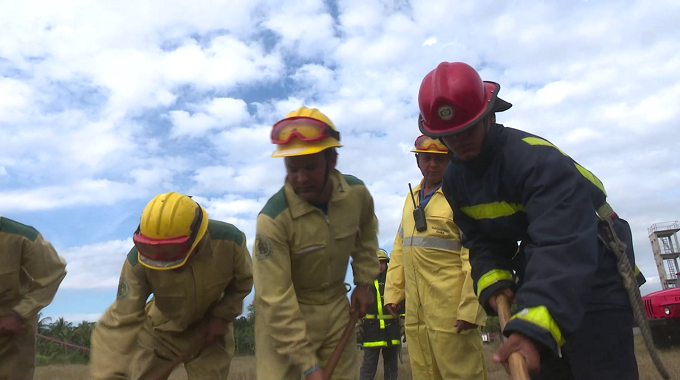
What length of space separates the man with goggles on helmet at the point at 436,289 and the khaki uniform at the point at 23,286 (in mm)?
3096

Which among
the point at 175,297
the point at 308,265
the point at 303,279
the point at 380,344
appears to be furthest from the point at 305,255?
the point at 380,344

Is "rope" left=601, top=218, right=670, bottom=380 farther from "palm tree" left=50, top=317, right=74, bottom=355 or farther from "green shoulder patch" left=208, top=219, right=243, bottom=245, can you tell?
"palm tree" left=50, top=317, right=74, bottom=355

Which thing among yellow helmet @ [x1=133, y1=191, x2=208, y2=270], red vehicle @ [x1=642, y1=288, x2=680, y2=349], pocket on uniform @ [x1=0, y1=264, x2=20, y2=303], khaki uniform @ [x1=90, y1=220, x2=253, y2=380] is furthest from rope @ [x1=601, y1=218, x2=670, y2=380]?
red vehicle @ [x1=642, y1=288, x2=680, y2=349]

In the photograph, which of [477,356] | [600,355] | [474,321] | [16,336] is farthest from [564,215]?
[16,336]

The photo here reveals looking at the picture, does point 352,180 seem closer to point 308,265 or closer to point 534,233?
point 308,265

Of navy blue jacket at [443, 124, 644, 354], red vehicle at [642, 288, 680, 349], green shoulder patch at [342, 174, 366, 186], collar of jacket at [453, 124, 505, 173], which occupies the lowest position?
red vehicle at [642, 288, 680, 349]

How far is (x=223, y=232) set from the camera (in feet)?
13.9

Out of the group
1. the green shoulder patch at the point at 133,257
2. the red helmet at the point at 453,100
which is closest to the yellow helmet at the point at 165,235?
the green shoulder patch at the point at 133,257

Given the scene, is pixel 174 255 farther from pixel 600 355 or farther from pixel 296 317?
pixel 600 355

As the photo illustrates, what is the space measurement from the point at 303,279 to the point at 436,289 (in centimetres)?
118

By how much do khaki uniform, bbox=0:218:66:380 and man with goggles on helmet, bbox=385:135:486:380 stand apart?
310 cm

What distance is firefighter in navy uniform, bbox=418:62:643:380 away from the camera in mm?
1772

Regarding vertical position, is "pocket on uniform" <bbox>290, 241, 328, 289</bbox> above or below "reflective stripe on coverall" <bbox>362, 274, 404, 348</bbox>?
above

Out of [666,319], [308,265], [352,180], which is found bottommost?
[666,319]
